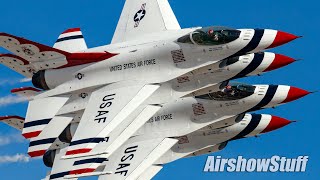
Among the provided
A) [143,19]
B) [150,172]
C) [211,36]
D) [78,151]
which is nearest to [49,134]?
[78,151]

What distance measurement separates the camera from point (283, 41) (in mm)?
58438

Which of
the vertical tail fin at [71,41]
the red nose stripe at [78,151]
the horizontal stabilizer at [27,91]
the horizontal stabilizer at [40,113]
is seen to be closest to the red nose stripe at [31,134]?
the horizontal stabilizer at [40,113]

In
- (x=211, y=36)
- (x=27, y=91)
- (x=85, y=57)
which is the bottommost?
(x=211, y=36)

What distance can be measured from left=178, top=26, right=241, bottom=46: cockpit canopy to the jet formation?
0.16 ft

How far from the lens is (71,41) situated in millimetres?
67375

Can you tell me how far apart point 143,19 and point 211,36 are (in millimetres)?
8341

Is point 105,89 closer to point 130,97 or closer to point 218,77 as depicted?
point 130,97

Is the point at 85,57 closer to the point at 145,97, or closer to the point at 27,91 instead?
the point at 145,97

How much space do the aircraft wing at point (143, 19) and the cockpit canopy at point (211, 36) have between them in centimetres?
560

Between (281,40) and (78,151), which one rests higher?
(281,40)

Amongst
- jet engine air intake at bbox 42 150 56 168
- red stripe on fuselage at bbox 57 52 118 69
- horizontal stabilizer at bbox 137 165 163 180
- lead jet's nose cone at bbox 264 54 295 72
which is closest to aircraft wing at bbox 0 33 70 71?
red stripe on fuselage at bbox 57 52 118 69

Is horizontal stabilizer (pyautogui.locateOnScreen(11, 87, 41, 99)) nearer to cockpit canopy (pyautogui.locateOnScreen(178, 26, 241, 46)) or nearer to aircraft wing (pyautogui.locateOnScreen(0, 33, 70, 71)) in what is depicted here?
aircraft wing (pyautogui.locateOnScreen(0, 33, 70, 71))

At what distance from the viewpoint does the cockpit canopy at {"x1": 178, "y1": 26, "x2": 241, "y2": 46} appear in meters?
59.0

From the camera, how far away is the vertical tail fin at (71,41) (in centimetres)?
6688
